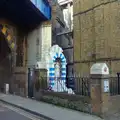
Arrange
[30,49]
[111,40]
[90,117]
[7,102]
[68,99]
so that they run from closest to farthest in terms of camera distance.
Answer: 1. [90,117]
2. [68,99]
3. [7,102]
4. [111,40]
5. [30,49]

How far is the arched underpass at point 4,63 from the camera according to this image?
30.6 meters

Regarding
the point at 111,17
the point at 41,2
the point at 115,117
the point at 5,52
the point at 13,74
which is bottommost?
the point at 115,117

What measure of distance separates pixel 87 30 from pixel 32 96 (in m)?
8.32

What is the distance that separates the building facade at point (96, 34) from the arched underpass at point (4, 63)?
6113mm

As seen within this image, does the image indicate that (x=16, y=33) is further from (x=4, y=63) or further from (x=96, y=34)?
(x=96, y=34)

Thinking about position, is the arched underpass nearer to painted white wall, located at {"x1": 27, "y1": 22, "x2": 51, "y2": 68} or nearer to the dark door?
painted white wall, located at {"x1": 27, "y1": 22, "x2": 51, "y2": 68}

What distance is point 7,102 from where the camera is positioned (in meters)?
20.5

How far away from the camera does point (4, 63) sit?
32.1 meters

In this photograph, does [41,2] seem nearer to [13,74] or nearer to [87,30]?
[87,30]

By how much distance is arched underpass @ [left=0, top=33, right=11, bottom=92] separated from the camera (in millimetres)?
30609

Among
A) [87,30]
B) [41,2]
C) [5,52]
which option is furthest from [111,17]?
[5,52]

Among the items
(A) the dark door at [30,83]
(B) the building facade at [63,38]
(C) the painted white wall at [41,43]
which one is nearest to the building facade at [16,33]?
(C) the painted white wall at [41,43]

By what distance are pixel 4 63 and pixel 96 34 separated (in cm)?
1024

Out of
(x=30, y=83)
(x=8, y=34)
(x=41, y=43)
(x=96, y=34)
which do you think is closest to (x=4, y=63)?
(x=8, y=34)
